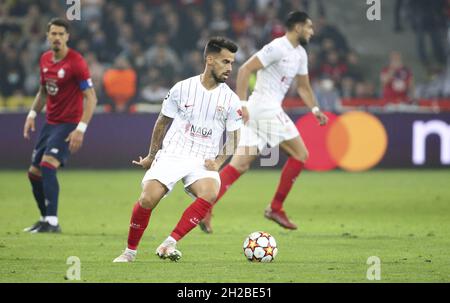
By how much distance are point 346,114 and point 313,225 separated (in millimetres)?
7790

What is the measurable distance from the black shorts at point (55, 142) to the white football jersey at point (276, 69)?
2.16 metres

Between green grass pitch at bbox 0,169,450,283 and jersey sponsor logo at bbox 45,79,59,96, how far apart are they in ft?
4.95

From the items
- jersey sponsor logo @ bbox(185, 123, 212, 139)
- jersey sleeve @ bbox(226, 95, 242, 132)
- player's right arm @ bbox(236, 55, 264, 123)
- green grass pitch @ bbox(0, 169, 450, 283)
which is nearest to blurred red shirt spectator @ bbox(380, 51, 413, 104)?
green grass pitch @ bbox(0, 169, 450, 283)

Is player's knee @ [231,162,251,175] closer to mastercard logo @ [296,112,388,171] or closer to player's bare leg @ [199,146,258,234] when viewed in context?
player's bare leg @ [199,146,258,234]

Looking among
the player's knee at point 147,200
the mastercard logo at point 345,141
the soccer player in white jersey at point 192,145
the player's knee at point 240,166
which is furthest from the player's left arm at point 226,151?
the mastercard logo at point 345,141

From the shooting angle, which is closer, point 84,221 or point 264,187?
point 84,221

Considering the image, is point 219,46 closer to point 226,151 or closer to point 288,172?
point 226,151

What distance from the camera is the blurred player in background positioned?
11602 millimetres

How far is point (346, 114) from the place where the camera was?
20.0 meters

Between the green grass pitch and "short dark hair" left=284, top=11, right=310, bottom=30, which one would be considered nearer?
the green grass pitch

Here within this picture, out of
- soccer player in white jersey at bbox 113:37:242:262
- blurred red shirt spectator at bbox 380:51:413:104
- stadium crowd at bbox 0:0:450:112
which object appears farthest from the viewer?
blurred red shirt spectator at bbox 380:51:413:104

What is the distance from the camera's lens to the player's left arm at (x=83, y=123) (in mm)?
11391
